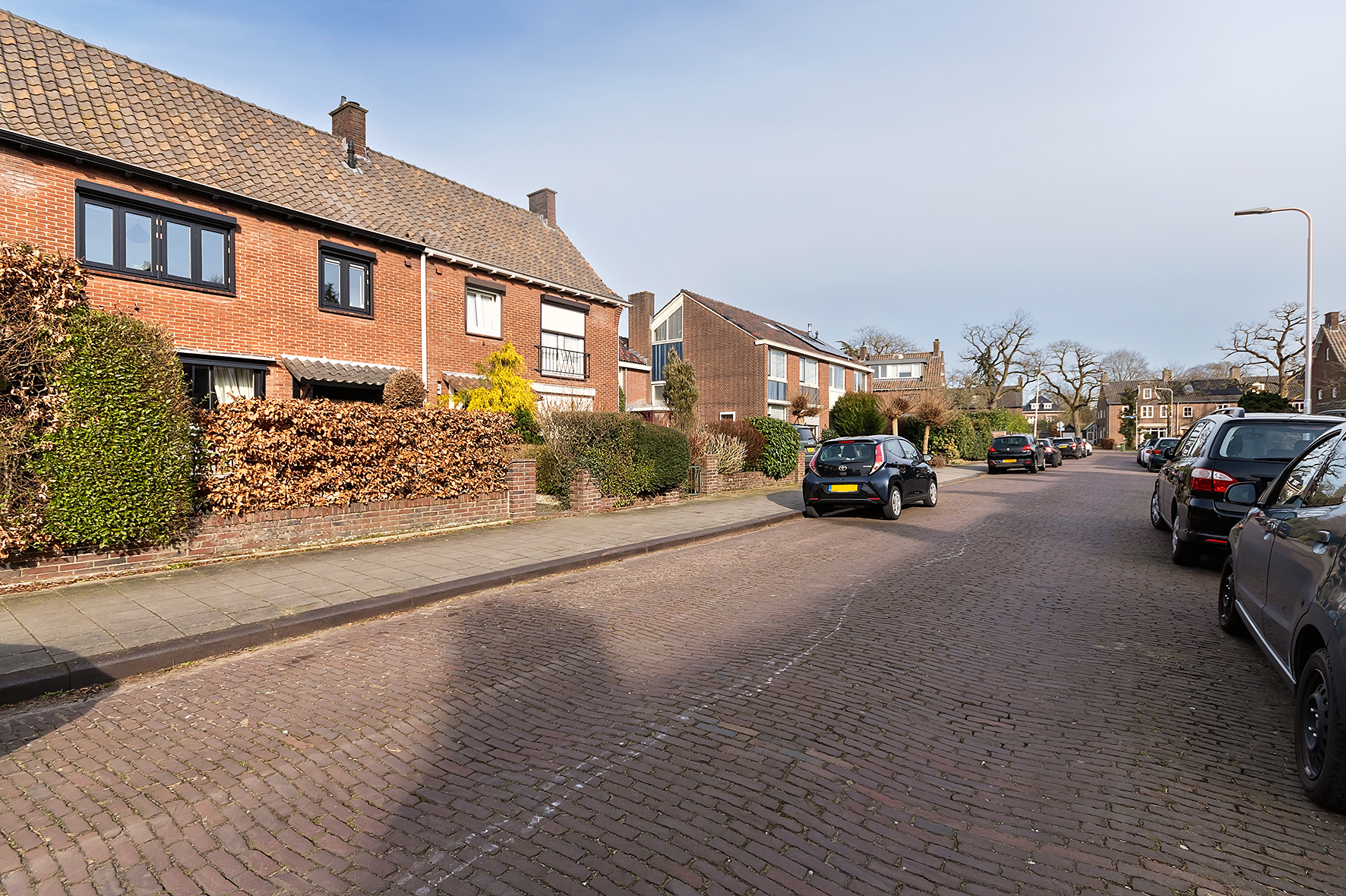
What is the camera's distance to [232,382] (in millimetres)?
13984

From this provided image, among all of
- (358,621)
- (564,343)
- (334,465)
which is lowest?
(358,621)

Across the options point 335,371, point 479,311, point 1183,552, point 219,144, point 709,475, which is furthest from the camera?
point 479,311

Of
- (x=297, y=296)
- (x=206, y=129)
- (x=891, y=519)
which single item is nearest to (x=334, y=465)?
(x=297, y=296)

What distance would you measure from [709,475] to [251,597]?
1111cm

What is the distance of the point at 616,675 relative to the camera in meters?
4.59

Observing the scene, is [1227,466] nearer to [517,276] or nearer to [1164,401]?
[517,276]

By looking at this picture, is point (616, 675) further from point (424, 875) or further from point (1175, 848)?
point (1175, 848)

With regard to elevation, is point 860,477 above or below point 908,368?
below

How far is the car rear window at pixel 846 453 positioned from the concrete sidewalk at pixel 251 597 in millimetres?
3496

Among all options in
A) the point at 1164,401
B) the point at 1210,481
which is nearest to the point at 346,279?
the point at 1210,481

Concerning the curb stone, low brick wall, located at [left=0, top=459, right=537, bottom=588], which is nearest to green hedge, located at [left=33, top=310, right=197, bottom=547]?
low brick wall, located at [left=0, top=459, right=537, bottom=588]

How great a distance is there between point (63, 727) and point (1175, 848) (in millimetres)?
5534

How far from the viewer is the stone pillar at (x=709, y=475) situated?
16.4 meters

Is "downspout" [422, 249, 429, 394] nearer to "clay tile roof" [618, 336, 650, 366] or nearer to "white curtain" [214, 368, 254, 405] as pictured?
"white curtain" [214, 368, 254, 405]
